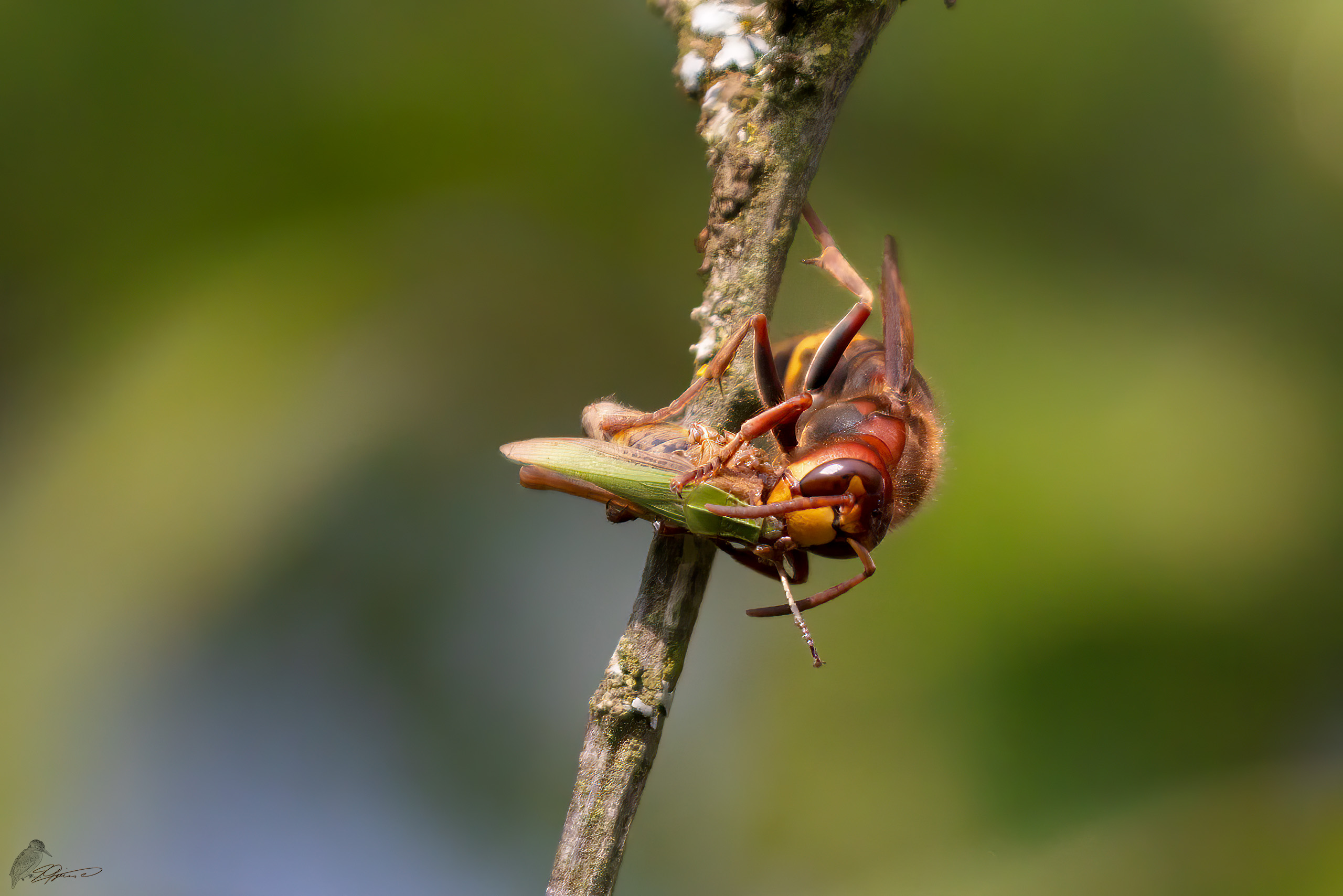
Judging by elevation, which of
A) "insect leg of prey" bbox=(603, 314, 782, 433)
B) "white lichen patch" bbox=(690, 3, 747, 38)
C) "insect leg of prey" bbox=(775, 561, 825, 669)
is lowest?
"insect leg of prey" bbox=(775, 561, 825, 669)

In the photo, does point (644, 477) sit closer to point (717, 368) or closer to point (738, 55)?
point (717, 368)

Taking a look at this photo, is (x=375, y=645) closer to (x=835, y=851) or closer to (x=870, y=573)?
(x=835, y=851)
